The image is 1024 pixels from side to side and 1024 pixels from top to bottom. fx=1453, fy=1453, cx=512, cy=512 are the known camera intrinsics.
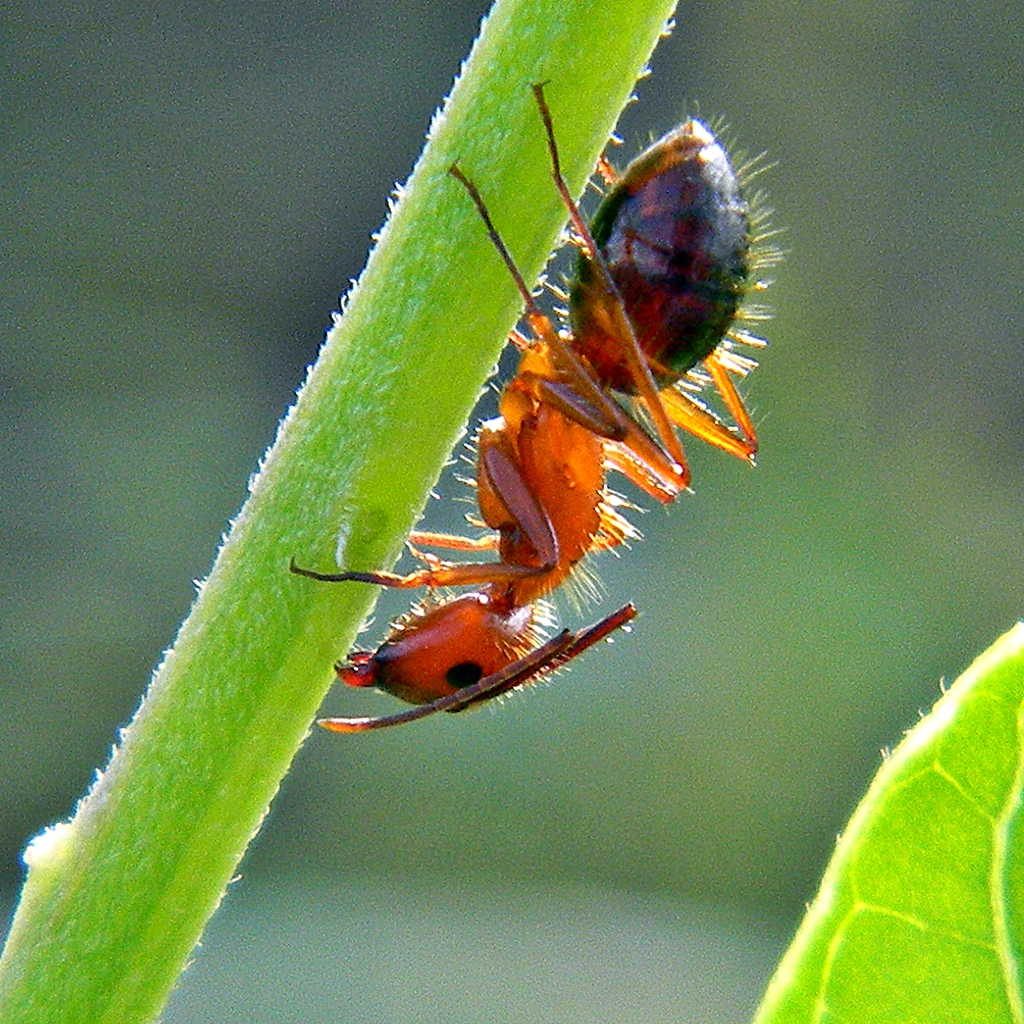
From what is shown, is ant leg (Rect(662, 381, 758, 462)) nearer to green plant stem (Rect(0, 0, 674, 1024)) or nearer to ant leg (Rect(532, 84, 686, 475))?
ant leg (Rect(532, 84, 686, 475))

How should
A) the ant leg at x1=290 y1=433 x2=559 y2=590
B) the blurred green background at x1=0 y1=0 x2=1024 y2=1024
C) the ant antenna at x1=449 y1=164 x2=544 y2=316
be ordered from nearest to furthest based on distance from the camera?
the ant antenna at x1=449 y1=164 x2=544 y2=316 < the ant leg at x1=290 y1=433 x2=559 y2=590 < the blurred green background at x1=0 y1=0 x2=1024 y2=1024

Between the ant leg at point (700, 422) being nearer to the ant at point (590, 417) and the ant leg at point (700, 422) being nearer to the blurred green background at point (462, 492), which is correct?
the ant at point (590, 417)

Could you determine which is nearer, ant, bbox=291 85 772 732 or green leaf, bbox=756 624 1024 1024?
green leaf, bbox=756 624 1024 1024

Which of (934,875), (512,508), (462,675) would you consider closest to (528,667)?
(462,675)

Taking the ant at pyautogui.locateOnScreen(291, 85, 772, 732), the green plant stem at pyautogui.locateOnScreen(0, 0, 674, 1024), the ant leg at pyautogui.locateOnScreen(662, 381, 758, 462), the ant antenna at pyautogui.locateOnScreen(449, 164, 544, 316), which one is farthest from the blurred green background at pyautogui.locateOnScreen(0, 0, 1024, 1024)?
the ant antenna at pyautogui.locateOnScreen(449, 164, 544, 316)

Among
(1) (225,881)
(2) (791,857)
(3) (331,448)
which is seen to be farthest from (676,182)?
(2) (791,857)

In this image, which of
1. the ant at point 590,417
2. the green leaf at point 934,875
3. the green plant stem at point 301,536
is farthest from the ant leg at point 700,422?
the green leaf at point 934,875

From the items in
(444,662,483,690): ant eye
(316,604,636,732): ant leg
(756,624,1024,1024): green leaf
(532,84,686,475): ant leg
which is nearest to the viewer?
(756,624,1024,1024): green leaf
